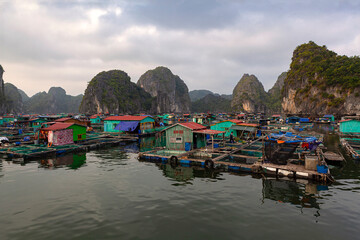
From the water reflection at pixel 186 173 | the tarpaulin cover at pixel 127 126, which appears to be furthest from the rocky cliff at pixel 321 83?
the water reflection at pixel 186 173

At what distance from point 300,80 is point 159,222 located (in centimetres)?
12202

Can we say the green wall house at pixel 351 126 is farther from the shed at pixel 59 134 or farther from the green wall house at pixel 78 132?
the shed at pixel 59 134

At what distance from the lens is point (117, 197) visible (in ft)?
45.4

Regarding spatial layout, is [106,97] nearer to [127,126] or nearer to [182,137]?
[127,126]

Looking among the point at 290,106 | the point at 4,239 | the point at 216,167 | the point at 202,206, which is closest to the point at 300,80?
the point at 290,106

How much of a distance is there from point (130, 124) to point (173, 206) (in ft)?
117

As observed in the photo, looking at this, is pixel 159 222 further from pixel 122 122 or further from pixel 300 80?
pixel 300 80

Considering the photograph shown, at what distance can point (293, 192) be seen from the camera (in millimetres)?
14539

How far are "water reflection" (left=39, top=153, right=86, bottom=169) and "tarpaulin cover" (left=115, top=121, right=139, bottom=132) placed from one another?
1747 cm

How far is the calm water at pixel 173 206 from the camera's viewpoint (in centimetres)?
991

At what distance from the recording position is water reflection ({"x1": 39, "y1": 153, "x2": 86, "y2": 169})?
22.4m

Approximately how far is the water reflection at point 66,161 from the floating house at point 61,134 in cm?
556

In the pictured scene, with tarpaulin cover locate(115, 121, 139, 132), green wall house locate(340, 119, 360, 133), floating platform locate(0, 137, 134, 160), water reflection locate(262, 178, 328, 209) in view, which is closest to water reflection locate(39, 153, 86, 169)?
floating platform locate(0, 137, 134, 160)

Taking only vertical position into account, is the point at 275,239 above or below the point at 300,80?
below
